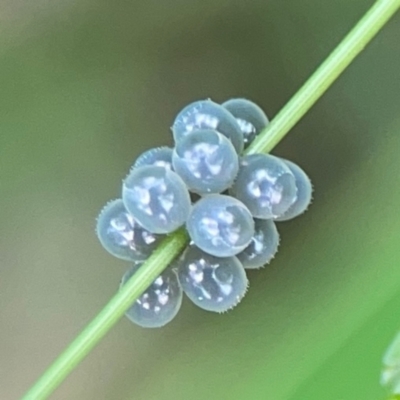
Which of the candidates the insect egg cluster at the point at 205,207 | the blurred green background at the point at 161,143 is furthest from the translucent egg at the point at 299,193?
the blurred green background at the point at 161,143

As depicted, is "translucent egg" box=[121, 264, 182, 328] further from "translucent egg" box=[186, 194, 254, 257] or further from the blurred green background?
the blurred green background

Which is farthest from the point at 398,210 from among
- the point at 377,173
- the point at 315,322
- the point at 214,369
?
the point at 214,369

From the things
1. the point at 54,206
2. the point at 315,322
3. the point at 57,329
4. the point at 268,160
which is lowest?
the point at 57,329

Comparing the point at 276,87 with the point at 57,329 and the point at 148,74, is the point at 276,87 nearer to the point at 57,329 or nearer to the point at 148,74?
the point at 148,74

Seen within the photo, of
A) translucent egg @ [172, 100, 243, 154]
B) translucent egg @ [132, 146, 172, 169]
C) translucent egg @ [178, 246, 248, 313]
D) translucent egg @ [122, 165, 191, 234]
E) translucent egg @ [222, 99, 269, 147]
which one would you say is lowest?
translucent egg @ [178, 246, 248, 313]

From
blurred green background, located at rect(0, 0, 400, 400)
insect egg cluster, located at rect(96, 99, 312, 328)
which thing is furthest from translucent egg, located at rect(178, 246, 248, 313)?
blurred green background, located at rect(0, 0, 400, 400)

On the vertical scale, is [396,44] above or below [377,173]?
above

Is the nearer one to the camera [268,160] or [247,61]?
[268,160]
